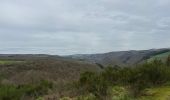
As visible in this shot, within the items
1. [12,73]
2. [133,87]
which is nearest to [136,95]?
[133,87]

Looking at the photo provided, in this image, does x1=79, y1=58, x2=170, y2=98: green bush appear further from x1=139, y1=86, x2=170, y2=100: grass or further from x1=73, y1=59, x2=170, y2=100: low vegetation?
x1=139, y1=86, x2=170, y2=100: grass

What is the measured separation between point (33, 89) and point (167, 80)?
24.2 feet

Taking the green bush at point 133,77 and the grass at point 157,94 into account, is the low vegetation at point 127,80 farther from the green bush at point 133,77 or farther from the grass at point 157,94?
the grass at point 157,94

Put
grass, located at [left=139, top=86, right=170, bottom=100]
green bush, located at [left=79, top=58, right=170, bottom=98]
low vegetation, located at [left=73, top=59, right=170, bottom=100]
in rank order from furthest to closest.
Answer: green bush, located at [left=79, top=58, right=170, bottom=98] → grass, located at [left=139, top=86, right=170, bottom=100] → low vegetation, located at [left=73, top=59, right=170, bottom=100]

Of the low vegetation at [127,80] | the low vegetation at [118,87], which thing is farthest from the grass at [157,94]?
the low vegetation at [127,80]

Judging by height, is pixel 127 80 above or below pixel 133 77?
below

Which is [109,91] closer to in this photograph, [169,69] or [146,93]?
[146,93]

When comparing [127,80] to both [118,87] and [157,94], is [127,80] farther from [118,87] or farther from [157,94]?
[157,94]

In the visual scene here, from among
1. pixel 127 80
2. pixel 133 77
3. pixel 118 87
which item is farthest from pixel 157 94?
pixel 127 80

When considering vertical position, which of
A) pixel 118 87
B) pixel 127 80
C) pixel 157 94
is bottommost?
pixel 157 94

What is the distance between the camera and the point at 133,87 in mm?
14711

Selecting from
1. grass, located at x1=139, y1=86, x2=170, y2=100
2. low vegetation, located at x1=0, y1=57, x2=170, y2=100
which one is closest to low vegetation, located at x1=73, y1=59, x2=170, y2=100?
low vegetation, located at x1=0, y1=57, x2=170, y2=100

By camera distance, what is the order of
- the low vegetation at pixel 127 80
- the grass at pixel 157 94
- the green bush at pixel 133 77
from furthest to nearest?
the green bush at pixel 133 77, the grass at pixel 157 94, the low vegetation at pixel 127 80

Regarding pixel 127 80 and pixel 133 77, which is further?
pixel 127 80
